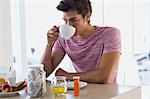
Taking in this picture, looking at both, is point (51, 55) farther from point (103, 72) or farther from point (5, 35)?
point (5, 35)

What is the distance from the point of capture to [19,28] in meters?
3.69

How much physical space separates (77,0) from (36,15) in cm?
220

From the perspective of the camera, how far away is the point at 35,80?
4.64ft

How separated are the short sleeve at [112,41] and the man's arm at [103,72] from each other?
1.4 inches

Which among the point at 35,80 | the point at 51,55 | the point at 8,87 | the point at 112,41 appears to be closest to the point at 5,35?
the point at 51,55

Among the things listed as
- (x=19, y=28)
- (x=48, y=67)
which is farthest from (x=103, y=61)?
(x=19, y=28)

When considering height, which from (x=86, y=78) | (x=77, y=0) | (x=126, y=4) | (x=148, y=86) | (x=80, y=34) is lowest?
(x=148, y=86)

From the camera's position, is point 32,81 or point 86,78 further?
point 86,78

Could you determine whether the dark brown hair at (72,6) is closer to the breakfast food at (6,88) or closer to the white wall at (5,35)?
the breakfast food at (6,88)

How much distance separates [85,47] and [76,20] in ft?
0.62

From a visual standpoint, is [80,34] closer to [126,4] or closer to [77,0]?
[77,0]

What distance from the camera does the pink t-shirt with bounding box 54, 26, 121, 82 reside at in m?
1.96

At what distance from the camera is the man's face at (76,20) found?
1995 millimetres

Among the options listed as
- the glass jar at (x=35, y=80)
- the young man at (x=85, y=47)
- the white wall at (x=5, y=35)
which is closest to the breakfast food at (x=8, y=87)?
the glass jar at (x=35, y=80)
